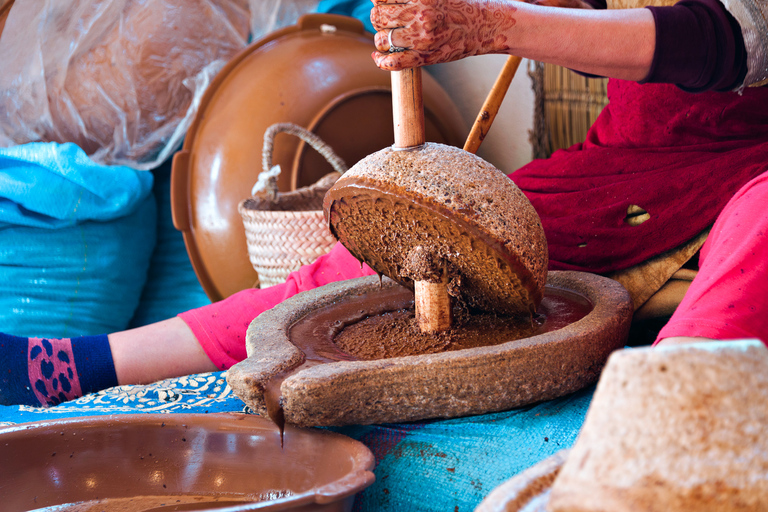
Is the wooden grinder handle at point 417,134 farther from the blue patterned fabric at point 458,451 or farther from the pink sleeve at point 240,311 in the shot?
the pink sleeve at point 240,311

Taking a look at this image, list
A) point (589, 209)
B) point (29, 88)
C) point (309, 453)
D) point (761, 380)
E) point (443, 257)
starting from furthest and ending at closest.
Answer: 1. point (29, 88)
2. point (589, 209)
3. point (443, 257)
4. point (309, 453)
5. point (761, 380)

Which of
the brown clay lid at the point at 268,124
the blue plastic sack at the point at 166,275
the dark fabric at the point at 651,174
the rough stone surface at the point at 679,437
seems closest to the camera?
the rough stone surface at the point at 679,437

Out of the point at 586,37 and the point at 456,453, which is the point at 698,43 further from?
the point at 456,453

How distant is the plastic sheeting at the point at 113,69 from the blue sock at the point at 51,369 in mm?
1273

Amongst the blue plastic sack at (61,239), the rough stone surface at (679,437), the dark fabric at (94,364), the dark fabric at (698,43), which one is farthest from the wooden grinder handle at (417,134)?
the blue plastic sack at (61,239)

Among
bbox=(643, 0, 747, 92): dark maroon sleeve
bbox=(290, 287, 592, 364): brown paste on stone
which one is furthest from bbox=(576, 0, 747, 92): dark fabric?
bbox=(290, 287, 592, 364): brown paste on stone

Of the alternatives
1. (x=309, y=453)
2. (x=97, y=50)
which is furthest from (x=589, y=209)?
(x=97, y=50)

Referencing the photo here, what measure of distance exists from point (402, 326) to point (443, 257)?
19 cm

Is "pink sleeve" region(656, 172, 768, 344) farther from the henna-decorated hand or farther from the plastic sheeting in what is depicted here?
the plastic sheeting

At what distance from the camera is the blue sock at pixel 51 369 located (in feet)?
4.52

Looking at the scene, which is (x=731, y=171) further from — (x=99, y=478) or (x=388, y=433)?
(x=99, y=478)

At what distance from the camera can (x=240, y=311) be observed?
149cm

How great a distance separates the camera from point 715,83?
3.87ft

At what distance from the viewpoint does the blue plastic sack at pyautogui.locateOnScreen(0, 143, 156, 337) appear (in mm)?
2166
